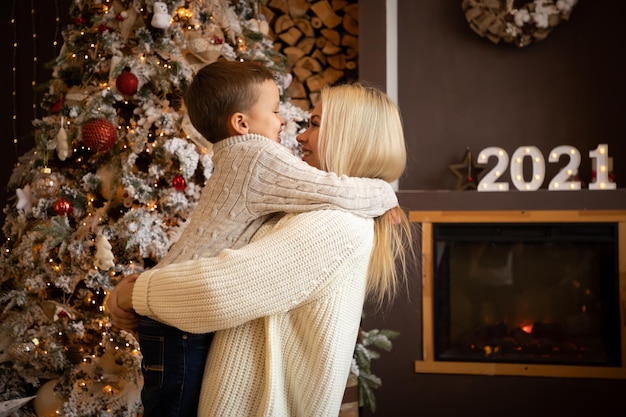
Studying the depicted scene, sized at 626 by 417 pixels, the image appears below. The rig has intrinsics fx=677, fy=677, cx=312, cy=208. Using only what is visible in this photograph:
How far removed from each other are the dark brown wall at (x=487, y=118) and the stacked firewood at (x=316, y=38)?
36 cm

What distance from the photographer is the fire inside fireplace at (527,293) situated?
3.38 metres

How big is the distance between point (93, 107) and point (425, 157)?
1.92m

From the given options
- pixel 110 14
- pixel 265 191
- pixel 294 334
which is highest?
pixel 110 14

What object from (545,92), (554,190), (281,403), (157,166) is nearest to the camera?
(281,403)

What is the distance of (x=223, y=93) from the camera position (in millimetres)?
1329

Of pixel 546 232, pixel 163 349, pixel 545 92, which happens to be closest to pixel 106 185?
pixel 163 349

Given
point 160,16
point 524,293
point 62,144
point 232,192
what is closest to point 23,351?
point 62,144

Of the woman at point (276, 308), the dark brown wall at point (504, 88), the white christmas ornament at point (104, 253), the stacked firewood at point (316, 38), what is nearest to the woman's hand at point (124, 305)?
the woman at point (276, 308)

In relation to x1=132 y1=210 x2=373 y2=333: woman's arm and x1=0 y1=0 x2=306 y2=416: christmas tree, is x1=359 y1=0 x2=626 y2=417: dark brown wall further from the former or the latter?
x1=132 y1=210 x2=373 y2=333: woman's arm

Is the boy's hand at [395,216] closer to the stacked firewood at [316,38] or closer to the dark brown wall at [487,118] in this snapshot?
the dark brown wall at [487,118]

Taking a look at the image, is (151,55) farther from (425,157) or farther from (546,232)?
(546,232)

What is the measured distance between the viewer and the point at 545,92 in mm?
3799

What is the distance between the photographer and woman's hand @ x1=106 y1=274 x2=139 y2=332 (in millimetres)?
1294

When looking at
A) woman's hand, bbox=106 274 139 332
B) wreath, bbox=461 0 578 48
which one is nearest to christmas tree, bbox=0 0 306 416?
woman's hand, bbox=106 274 139 332
